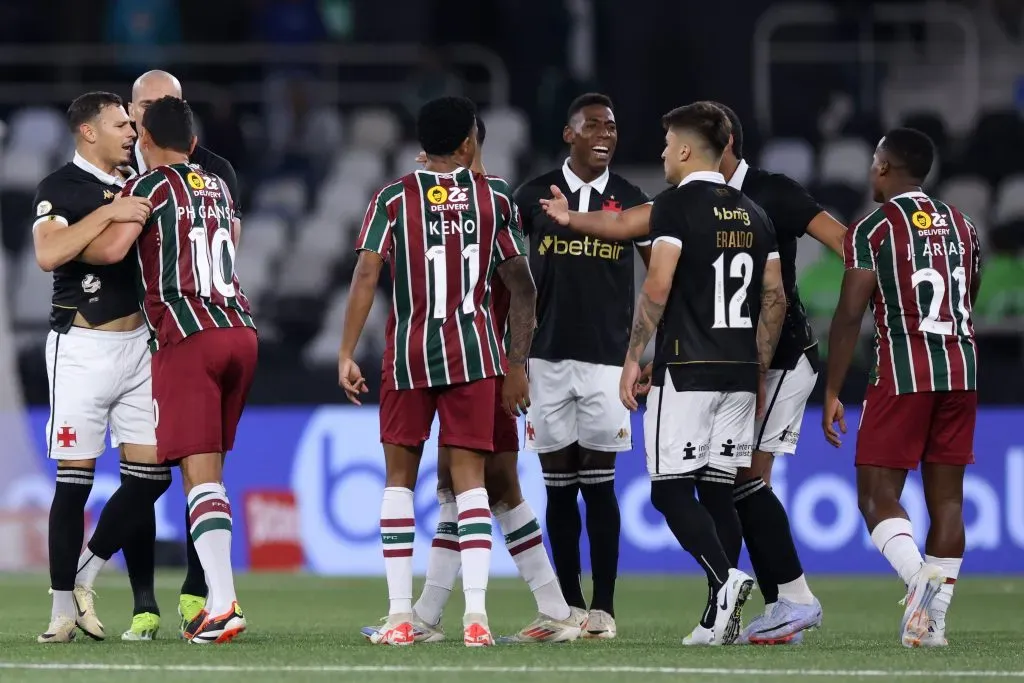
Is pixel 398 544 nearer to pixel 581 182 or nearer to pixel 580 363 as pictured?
pixel 580 363

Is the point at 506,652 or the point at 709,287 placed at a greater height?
the point at 709,287

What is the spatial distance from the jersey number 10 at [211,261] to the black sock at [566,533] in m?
1.78

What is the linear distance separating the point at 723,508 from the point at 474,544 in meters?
1.11

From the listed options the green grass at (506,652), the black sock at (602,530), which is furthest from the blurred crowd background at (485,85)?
the black sock at (602,530)

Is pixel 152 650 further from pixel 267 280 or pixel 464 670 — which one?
pixel 267 280

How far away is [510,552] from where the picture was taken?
24.7 ft

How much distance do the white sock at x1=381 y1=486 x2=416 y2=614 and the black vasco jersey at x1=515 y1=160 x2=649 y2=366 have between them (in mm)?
1280

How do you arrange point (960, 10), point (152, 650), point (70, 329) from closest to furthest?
point (152, 650), point (70, 329), point (960, 10)

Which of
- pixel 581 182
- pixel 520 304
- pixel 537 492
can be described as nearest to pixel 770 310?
pixel 520 304

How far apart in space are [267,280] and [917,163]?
30.9 ft

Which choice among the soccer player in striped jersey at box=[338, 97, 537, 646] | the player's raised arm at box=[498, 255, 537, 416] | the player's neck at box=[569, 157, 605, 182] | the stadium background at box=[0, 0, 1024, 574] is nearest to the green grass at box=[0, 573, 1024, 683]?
the soccer player in striped jersey at box=[338, 97, 537, 646]

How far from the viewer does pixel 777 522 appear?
7797 millimetres

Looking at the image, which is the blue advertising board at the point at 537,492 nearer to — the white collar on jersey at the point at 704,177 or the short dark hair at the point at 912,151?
the short dark hair at the point at 912,151

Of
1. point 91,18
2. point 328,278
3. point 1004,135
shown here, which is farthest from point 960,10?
point 91,18
